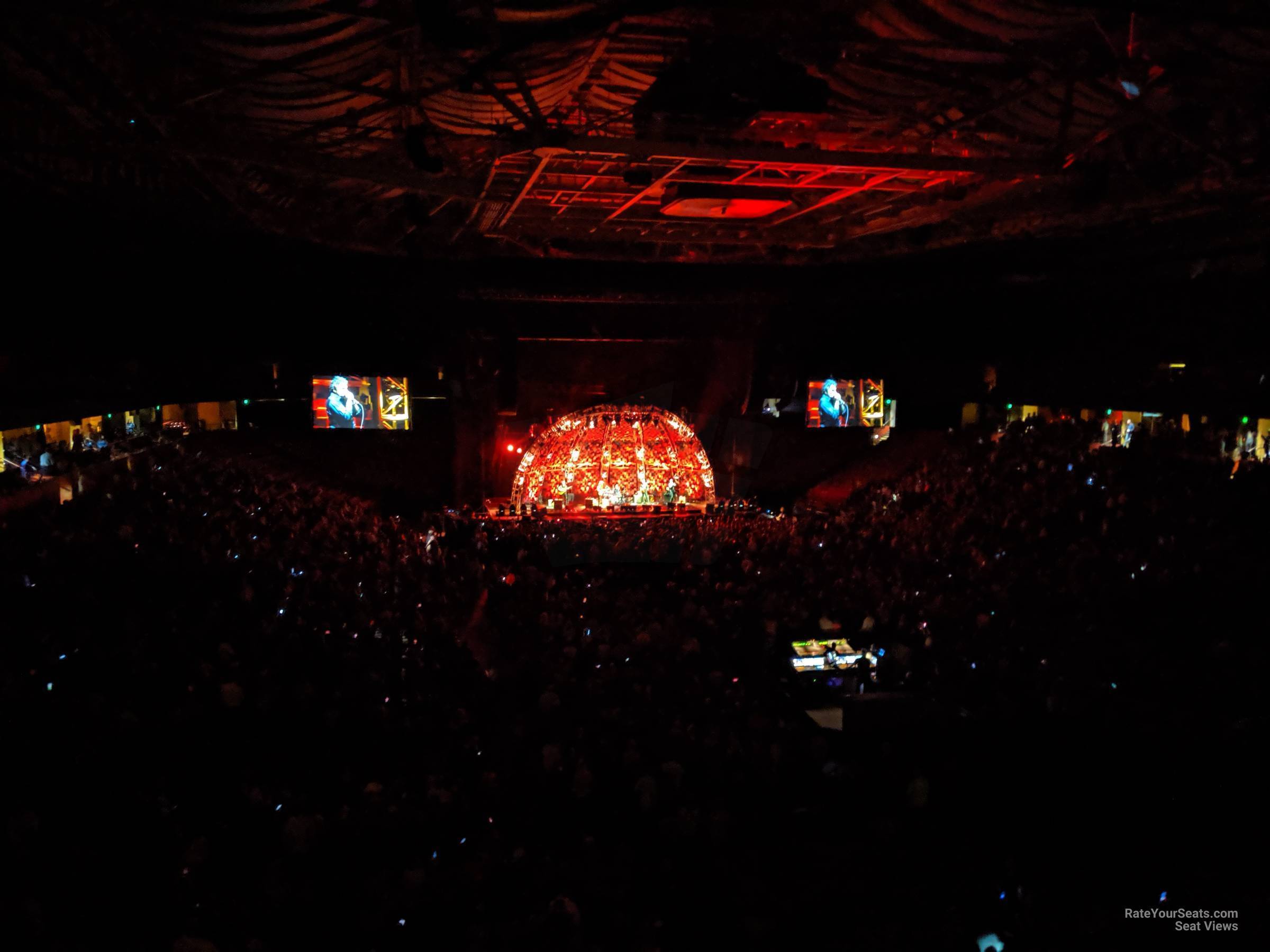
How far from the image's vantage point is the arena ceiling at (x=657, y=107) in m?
4.22

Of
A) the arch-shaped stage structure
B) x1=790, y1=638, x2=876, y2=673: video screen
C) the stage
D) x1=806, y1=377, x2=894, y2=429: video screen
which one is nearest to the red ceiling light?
x1=790, y1=638, x2=876, y2=673: video screen

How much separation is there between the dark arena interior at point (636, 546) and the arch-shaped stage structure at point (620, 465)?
207 centimetres

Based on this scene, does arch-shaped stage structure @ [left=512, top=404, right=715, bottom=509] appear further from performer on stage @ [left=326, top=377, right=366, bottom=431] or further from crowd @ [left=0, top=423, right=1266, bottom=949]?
crowd @ [left=0, top=423, right=1266, bottom=949]

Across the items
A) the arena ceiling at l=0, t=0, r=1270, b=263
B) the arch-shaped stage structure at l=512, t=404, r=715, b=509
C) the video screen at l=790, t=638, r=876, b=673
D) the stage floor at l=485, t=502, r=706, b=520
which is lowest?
the video screen at l=790, t=638, r=876, b=673

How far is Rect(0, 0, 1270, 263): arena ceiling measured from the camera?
13.9 feet

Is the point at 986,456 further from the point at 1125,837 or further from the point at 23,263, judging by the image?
the point at 23,263

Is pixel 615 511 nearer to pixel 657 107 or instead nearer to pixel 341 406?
pixel 341 406

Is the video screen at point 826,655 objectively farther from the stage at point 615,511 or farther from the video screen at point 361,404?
the video screen at point 361,404

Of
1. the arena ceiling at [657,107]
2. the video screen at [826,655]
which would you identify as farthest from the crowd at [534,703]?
the arena ceiling at [657,107]

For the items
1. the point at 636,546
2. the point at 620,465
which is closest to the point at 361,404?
the point at 620,465

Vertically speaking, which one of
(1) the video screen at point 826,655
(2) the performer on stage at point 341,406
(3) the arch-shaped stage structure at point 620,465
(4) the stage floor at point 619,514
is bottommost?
(1) the video screen at point 826,655

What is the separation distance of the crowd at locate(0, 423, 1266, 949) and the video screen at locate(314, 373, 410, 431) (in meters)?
5.67

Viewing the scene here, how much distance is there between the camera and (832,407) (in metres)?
16.8

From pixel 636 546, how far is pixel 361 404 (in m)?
7.43
